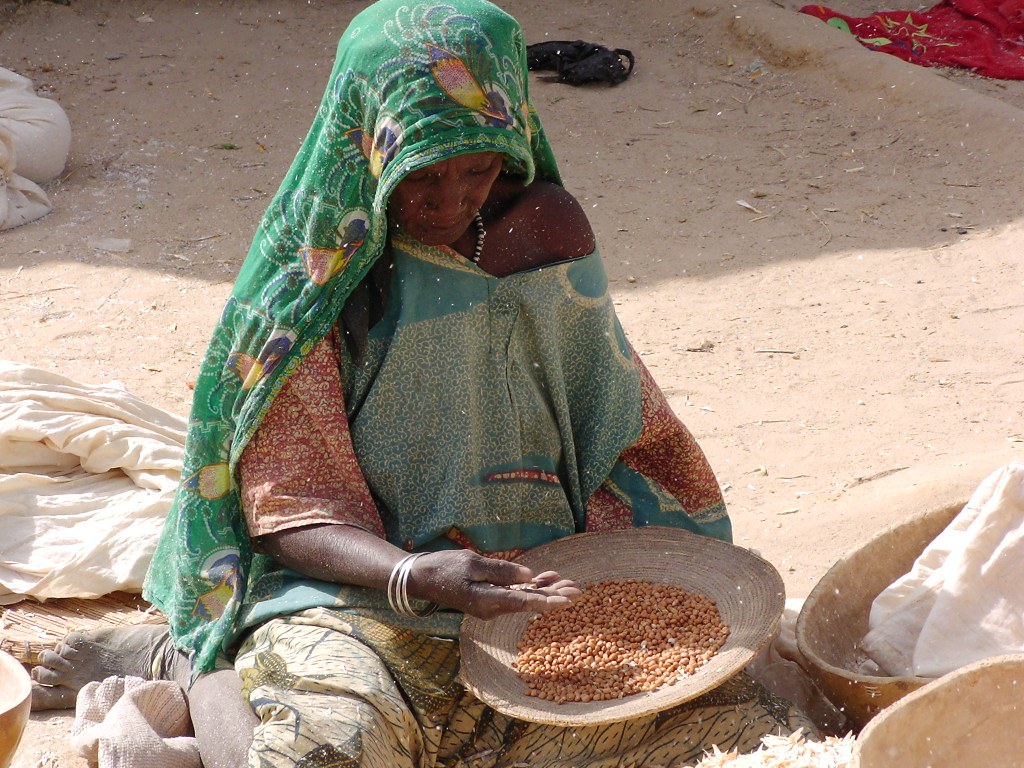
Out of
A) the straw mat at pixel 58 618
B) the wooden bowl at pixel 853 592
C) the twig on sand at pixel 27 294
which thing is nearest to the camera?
the wooden bowl at pixel 853 592

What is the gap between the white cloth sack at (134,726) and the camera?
2.42m

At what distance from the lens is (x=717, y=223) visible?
6.26 metres

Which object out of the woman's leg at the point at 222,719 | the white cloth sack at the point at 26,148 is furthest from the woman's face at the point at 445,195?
the white cloth sack at the point at 26,148

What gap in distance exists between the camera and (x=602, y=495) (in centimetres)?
279

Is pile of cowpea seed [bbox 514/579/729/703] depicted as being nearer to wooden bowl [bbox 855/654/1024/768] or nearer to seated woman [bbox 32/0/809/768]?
seated woman [bbox 32/0/809/768]

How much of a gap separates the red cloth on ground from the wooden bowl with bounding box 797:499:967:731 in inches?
227

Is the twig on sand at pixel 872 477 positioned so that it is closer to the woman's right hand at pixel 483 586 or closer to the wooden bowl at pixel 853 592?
the wooden bowl at pixel 853 592

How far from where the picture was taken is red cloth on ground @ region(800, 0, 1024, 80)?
777cm

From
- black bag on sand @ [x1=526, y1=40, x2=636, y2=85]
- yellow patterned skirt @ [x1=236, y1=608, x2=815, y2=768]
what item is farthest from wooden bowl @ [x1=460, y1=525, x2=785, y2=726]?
black bag on sand @ [x1=526, y1=40, x2=636, y2=85]

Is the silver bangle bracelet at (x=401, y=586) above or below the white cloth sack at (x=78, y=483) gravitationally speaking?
above

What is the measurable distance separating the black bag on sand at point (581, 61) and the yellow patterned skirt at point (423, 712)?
20.3 feet

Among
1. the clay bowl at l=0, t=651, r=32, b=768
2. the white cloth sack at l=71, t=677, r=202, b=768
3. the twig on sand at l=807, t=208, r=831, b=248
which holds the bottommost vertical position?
the twig on sand at l=807, t=208, r=831, b=248

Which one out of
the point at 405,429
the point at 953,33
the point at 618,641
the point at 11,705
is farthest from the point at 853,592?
the point at 953,33

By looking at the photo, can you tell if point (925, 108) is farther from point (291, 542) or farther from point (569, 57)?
point (291, 542)
